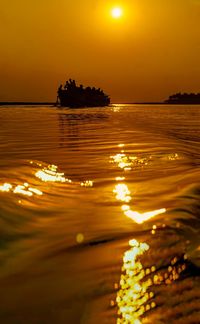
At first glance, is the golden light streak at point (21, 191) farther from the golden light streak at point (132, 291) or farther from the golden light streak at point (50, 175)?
the golden light streak at point (132, 291)

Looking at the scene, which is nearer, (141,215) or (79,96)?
(141,215)

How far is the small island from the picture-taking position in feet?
Result: 273

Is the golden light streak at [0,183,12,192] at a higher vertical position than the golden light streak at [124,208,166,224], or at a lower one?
higher

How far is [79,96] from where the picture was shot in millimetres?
86562

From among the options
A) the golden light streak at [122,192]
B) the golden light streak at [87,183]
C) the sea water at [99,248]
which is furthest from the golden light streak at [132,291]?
the golden light streak at [87,183]

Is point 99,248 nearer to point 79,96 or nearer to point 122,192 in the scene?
point 122,192

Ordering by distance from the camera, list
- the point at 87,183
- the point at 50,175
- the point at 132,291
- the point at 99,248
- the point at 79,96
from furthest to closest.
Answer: the point at 79,96, the point at 50,175, the point at 87,183, the point at 99,248, the point at 132,291

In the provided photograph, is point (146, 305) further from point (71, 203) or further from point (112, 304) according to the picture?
point (71, 203)

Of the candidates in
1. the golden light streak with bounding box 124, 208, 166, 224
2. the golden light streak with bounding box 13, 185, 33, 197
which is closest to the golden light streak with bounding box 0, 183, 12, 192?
the golden light streak with bounding box 13, 185, 33, 197

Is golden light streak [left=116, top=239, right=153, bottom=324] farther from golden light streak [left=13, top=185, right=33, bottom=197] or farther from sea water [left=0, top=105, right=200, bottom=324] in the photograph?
golden light streak [left=13, top=185, right=33, bottom=197]

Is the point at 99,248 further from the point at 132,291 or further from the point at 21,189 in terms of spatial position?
the point at 21,189

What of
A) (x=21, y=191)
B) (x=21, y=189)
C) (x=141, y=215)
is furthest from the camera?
(x=21, y=189)

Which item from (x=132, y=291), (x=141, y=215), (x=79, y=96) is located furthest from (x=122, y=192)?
(x=79, y=96)

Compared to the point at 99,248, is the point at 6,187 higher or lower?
higher
